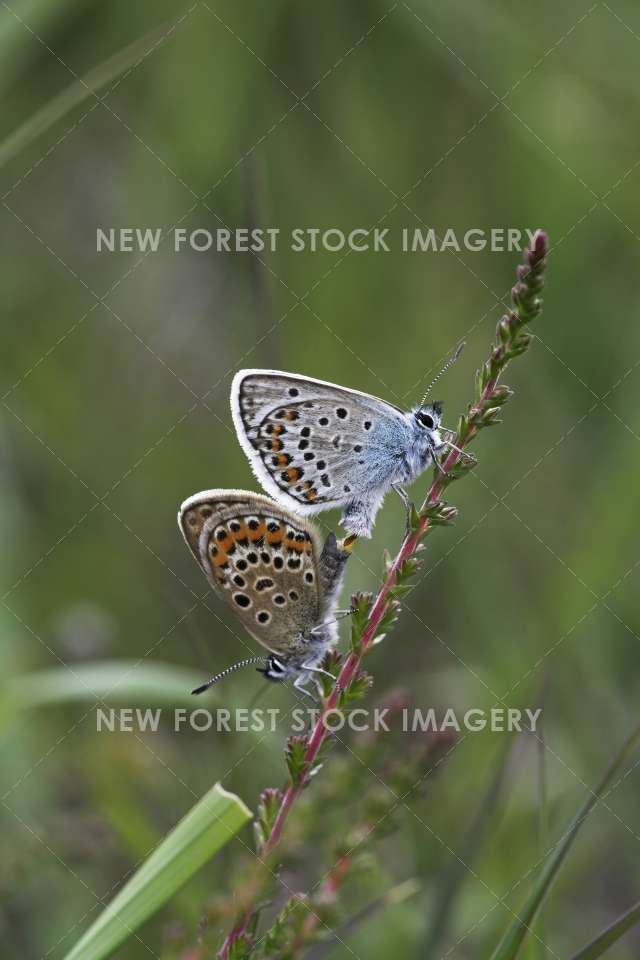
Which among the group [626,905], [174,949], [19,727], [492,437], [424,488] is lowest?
[19,727]

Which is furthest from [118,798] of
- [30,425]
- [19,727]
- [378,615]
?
[30,425]

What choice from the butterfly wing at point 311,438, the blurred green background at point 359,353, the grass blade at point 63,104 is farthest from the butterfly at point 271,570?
the blurred green background at point 359,353

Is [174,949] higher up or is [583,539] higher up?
[583,539]

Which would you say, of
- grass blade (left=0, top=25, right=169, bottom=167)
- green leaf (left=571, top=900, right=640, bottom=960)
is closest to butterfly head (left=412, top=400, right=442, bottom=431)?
grass blade (left=0, top=25, right=169, bottom=167)

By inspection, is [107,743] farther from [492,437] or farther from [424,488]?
[492,437]

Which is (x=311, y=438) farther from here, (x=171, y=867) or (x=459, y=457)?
(x=171, y=867)

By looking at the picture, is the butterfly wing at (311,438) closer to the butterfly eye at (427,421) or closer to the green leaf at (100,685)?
→ the butterfly eye at (427,421)

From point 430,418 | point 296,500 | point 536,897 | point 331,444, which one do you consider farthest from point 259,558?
point 536,897
